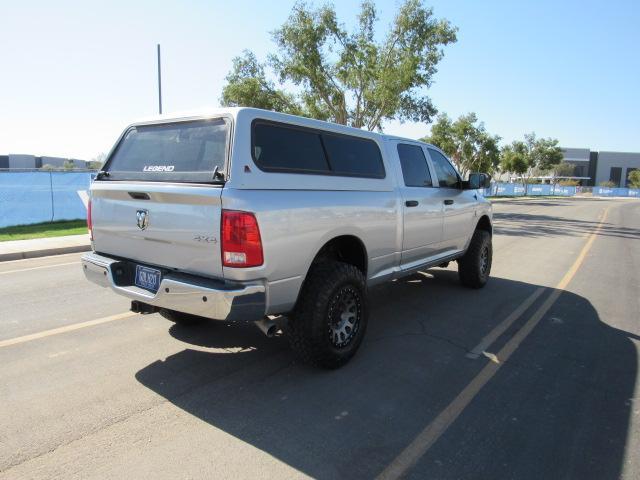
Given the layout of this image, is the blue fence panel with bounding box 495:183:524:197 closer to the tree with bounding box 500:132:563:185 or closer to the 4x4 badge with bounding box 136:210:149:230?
the tree with bounding box 500:132:563:185

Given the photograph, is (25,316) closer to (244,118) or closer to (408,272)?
(244,118)

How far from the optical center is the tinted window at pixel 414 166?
5.12m

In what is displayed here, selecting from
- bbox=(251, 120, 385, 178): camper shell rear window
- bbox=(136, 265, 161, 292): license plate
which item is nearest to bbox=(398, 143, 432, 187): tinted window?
bbox=(251, 120, 385, 178): camper shell rear window

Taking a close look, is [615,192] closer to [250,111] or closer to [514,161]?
[514,161]

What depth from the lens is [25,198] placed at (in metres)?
13.1

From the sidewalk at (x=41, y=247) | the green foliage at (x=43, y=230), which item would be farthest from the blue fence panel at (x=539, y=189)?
the sidewalk at (x=41, y=247)

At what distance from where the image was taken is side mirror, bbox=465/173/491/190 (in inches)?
242

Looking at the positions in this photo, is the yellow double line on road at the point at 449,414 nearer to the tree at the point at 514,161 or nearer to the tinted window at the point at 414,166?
the tinted window at the point at 414,166

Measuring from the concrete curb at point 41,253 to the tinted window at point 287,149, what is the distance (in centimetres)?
781

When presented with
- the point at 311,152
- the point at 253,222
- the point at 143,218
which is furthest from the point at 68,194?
the point at 253,222

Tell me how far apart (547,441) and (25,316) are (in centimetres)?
531

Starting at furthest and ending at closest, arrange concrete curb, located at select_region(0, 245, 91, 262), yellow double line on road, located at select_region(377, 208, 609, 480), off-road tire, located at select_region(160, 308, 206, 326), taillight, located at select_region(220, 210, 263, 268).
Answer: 1. concrete curb, located at select_region(0, 245, 91, 262)
2. off-road tire, located at select_region(160, 308, 206, 326)
3. taillight, located at select_region(220, 210, 263, 268)
4. yellow double line on road, located at select_region(377, 208, 609, 480)

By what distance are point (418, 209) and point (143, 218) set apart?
9.63 ft

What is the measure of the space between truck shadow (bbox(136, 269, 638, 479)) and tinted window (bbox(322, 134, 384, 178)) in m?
1.69
